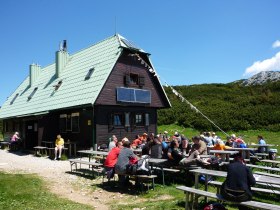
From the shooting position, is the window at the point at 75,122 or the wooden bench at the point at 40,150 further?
the window at the point at 75,122

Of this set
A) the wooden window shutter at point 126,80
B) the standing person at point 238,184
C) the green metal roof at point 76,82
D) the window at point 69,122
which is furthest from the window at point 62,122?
the standing person at point 238,184

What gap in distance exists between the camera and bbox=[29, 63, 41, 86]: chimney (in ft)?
105

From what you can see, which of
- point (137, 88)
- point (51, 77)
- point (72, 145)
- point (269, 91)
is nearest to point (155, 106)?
point (137, 88)

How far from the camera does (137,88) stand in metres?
22.9

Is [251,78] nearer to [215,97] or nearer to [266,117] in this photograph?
[215,97]

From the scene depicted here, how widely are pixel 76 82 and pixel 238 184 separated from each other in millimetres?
17678

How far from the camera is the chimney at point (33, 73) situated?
1257 inches

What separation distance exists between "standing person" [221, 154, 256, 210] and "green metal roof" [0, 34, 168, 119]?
528 inches

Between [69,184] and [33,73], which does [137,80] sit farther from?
[33,73]

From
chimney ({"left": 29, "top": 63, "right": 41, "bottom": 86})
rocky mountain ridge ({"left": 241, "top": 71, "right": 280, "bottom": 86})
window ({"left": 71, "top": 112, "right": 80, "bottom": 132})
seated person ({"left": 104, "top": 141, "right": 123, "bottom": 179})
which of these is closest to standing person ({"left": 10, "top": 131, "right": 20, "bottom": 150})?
window ({"left": 71, "top": 112, "right": 80, "bottom": 132})

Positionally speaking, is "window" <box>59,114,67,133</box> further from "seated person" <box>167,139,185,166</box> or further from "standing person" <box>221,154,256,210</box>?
"standing person" <box>221,154,256,210</box>

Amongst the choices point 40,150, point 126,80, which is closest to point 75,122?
point 40,150

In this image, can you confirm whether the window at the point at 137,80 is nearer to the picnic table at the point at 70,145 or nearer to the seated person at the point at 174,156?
the picnic table at the point at 70,145

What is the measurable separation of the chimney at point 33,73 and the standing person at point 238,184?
2822cm
